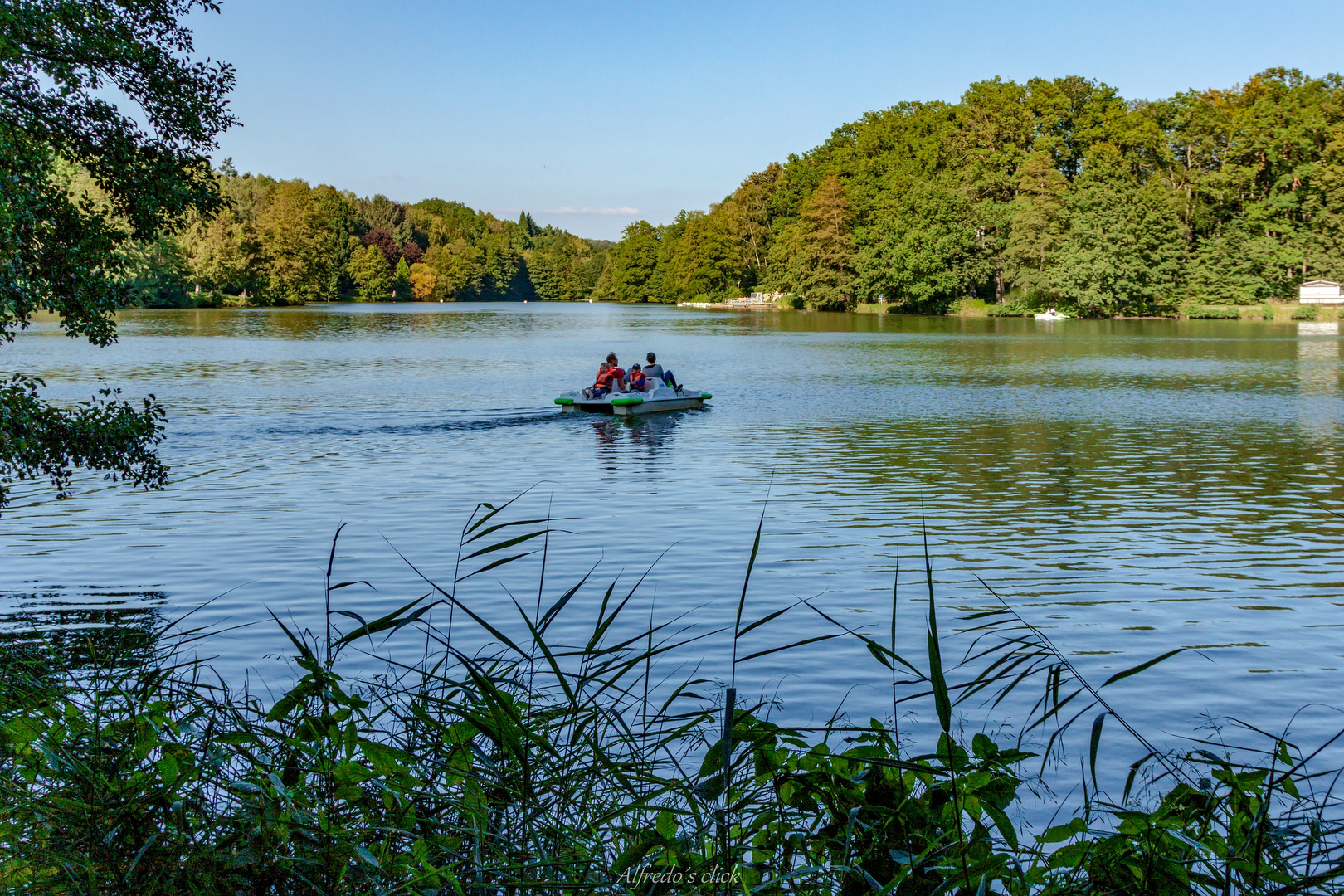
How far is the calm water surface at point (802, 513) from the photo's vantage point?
689 centimetres

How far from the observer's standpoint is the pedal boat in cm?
2025

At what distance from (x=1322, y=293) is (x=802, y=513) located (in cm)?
5999

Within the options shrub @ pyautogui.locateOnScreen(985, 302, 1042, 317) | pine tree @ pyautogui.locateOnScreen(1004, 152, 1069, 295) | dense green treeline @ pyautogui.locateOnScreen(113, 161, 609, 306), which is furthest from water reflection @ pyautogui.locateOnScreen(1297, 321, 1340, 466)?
dense green treeline @ pyautogui.locateOnScreen(113, 161, 609, 306)

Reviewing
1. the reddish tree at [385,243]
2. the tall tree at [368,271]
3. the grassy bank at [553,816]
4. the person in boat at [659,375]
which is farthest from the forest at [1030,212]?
the grassy bank at [553,816]

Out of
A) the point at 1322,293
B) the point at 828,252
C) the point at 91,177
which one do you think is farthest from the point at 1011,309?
the point at 91,177

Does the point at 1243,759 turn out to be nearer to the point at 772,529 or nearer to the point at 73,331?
the point at 772,529

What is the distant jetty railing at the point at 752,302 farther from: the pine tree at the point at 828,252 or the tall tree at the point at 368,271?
the tall tree at the point at 368,271

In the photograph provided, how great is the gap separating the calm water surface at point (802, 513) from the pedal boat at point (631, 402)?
41 centimetres

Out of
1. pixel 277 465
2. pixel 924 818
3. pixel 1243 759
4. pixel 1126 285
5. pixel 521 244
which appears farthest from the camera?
pixel 521 244

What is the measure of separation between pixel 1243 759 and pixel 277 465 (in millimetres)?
12421

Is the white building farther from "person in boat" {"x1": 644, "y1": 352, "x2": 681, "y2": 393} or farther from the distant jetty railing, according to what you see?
"person in boat" {"x1": 644, "y1": 352, "x2": 681, "y2": 393}

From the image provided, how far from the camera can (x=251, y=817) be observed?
264 centimetres

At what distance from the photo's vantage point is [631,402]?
20141 millimetres

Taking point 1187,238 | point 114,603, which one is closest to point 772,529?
point 114,603
